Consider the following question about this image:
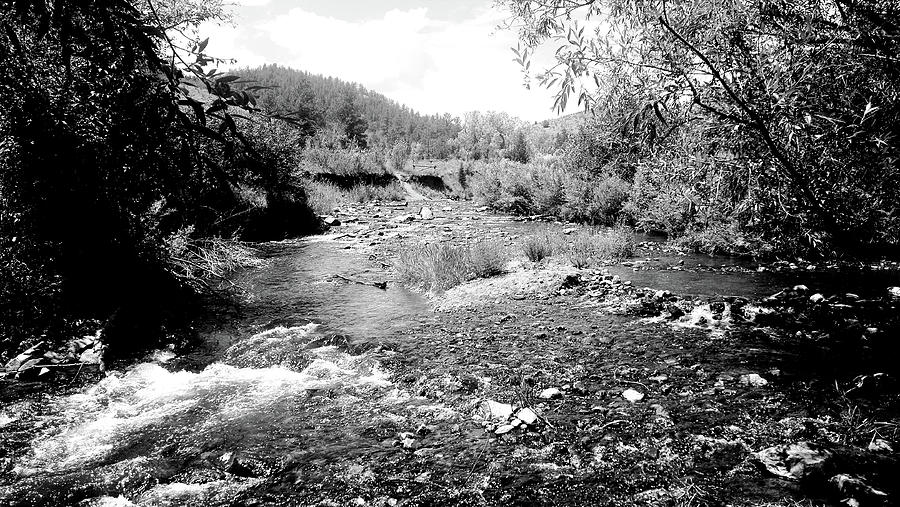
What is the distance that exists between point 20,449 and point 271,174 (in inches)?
191

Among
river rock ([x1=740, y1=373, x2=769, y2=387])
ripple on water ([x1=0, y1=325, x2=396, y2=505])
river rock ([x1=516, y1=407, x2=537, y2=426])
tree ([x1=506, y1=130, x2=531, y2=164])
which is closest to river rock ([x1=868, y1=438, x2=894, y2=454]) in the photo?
river rock ([x1=740, y1=373, x2=769, y2=387])

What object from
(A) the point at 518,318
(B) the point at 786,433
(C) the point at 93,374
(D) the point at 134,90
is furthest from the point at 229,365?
(B) the point at 786,433

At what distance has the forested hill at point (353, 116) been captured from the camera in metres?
74.5

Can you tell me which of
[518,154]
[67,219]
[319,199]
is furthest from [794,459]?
[518,154]

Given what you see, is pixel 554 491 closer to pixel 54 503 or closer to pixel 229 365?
pixel 54 503

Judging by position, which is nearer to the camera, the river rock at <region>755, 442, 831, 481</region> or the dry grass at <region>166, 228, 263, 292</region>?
the river rock at <region>755, 442, 831, 481</region>

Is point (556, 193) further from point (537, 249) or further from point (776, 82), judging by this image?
point (776, 82)

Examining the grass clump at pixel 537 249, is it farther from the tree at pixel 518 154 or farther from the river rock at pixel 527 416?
the tree at pixel 518 154

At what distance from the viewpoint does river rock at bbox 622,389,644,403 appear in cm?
496

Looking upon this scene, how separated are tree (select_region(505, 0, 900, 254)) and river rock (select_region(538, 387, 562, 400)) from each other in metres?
3.05

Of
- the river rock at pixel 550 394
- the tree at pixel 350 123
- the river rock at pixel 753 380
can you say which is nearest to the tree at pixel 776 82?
the river rock at pixel 753 380

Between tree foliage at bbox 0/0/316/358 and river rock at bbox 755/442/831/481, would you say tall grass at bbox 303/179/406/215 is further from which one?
river rock at bbox 755/442/831/481

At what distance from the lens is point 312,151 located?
115ft

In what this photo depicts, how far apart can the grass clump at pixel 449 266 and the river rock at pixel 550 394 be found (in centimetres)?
501
